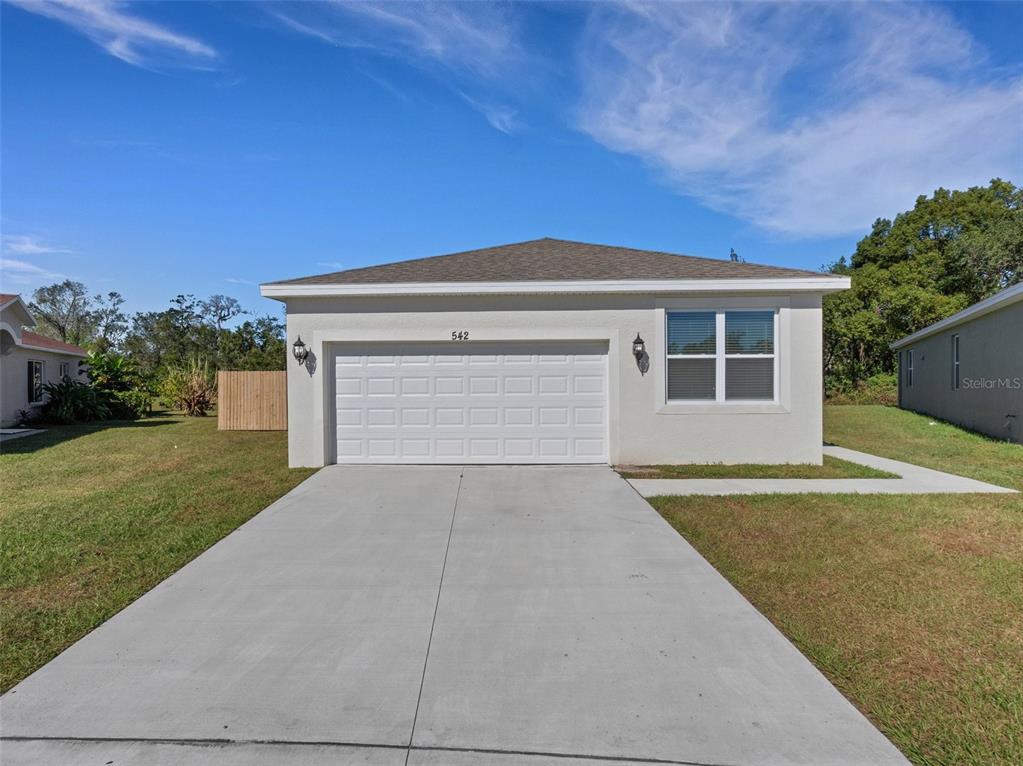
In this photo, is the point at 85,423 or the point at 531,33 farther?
the point at 85,423

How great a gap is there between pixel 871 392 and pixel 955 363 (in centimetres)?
942

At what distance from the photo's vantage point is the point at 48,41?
798cm

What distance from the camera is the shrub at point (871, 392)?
23.7 metres

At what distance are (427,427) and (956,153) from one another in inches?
789

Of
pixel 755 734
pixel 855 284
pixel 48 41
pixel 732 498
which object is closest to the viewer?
pixel 755 734

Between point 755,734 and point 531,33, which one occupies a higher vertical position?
point 531,33

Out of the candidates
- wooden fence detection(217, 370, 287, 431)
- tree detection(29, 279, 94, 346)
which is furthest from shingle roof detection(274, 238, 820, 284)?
tree detection(29, 279, 94, 346)

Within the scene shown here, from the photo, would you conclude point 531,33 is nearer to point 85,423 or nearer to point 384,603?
point 384,603

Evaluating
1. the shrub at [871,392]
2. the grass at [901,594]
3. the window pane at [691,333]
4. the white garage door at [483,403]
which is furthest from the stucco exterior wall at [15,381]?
the shrub at [871,392]

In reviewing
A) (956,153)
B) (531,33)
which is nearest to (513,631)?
(531,33)

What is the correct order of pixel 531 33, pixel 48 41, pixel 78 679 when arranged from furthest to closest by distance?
1. pixel 531 33
2. pixel 48 41
3. pixel 78 679

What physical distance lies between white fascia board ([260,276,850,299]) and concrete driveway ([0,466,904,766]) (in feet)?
16.0

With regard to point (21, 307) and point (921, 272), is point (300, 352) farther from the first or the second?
point (921, 272)

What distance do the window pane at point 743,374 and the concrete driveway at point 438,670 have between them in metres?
4.85
